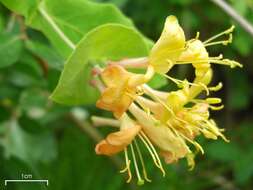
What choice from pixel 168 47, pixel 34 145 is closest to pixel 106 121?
pixel 168 47

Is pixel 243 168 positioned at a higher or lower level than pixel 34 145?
lower

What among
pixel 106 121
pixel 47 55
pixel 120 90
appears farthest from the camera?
pixel 47 55

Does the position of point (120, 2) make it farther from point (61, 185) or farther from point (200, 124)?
point (200, 124)

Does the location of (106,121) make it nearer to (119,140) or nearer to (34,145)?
(119,140)

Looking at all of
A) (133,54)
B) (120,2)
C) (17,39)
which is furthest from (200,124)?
(120,2)

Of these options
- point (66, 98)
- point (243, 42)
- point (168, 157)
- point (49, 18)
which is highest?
point (243, 42)

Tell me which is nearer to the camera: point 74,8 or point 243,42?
point 74,8
